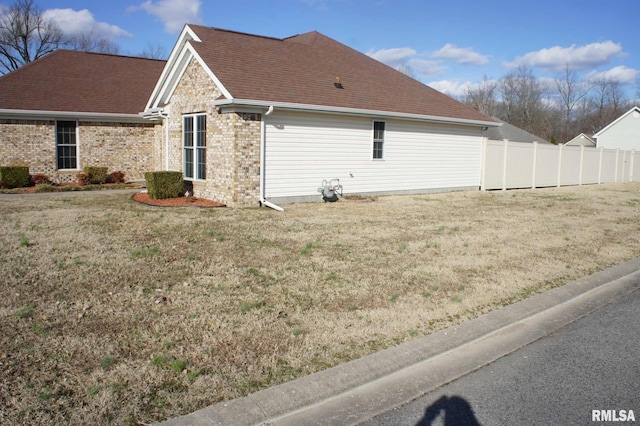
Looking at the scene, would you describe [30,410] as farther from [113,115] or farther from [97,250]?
[113,115]

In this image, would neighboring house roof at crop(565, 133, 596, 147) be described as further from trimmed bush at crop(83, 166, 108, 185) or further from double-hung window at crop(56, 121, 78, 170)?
double-hung window at crop(56, 121, 78, 170)

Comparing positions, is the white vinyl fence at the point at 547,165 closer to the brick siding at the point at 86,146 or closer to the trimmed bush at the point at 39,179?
the brick siding at the point at 86,146

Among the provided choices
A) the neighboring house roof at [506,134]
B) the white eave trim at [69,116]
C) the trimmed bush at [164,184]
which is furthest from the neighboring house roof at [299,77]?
the neighboring house roof at [506,134]

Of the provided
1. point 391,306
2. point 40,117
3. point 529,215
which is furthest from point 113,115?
point 391,306

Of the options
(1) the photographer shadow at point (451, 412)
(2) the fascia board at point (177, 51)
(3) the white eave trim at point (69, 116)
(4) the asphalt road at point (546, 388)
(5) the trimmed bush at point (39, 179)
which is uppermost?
(2) the fascia board at point (177, 51)

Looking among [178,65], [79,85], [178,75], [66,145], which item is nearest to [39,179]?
[66,145]

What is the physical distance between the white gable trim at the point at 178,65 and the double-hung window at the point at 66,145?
13.7 ft

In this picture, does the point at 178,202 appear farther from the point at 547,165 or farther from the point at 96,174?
the point at 547,165

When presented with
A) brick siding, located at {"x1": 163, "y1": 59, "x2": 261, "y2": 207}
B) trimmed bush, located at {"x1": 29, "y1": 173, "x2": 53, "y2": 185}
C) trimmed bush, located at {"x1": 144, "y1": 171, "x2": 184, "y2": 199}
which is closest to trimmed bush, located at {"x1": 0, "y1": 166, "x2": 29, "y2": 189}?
trimmed bush, located at {"x1": 29, "y1": 173, "x2": 53, "y2": 185}

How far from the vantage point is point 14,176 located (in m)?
18.0

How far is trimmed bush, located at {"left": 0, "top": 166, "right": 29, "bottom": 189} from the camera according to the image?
17.8 metres

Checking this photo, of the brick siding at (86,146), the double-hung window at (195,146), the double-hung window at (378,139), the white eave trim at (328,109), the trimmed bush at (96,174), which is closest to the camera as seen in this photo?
the white eave trim at (328,109)

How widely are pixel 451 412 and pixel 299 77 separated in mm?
14063

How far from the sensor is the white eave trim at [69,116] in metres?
18.3
